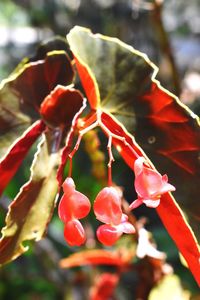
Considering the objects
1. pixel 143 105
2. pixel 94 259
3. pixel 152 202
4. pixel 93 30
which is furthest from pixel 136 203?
pixel 93 30

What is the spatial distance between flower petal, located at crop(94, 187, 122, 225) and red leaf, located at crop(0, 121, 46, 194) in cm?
12

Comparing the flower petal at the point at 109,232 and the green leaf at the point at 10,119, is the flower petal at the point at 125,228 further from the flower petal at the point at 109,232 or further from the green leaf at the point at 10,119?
the green leaf at the point at 10,119

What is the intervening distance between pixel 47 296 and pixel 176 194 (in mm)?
1038

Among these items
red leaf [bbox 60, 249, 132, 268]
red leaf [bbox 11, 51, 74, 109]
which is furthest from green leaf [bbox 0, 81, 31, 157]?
red leaf [bbox 60, 249, 132, 268]

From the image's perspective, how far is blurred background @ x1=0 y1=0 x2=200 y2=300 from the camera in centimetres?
121

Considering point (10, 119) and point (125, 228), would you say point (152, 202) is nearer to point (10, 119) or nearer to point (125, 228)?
point (125, 228)

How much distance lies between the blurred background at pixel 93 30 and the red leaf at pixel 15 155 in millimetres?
459

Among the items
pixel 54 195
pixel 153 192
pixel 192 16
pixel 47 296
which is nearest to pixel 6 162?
pixel 54 195

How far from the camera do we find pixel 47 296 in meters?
1.56

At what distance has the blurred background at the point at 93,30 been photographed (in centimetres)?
121

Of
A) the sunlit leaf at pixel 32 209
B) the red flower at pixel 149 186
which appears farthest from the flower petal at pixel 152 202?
the sunlit leaf at pixel 32 209

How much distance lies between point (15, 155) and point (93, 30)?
177 centimetres

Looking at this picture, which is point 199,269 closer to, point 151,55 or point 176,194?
point 176,194

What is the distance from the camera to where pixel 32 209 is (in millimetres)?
577
